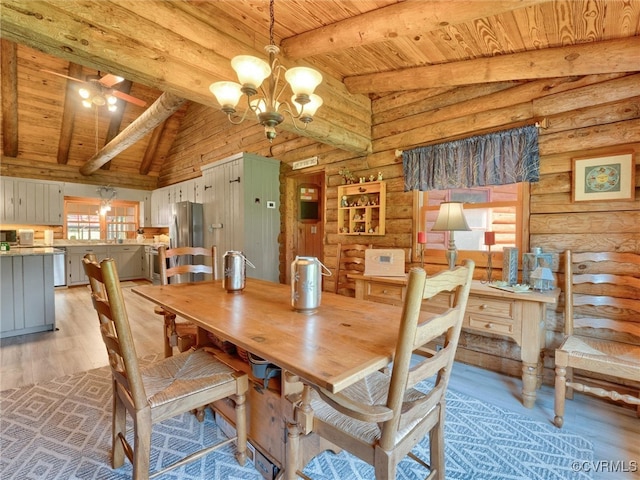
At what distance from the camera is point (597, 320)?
6.86ft


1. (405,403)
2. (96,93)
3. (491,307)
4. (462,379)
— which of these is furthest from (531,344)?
(96,93)

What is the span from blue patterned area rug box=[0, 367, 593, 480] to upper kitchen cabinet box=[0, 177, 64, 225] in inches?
Result: 221

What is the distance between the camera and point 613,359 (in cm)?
176

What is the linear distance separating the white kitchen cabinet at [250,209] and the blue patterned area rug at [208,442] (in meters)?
2.59

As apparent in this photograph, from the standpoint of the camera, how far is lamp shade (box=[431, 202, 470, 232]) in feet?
8.43

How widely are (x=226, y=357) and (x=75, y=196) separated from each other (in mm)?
7233

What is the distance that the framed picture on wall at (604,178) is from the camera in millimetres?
2112

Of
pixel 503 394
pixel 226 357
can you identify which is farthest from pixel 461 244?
pixel 226 357

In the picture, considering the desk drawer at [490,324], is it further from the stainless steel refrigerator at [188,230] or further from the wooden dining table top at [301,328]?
the stainless steel refrigerator at [188,230]

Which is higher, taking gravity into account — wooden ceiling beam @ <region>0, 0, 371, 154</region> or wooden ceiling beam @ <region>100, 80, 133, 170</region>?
wooden ceiling beam @ <region>100, 80, 133, 170</region>

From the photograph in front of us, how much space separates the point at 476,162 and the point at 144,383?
2.90m

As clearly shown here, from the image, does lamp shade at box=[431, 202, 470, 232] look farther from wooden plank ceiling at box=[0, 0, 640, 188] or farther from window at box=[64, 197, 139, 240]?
window at box=[64, 197, 139, 240]

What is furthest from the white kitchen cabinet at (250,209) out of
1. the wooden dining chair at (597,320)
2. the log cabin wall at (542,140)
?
the wooden dining chair at (597,320)

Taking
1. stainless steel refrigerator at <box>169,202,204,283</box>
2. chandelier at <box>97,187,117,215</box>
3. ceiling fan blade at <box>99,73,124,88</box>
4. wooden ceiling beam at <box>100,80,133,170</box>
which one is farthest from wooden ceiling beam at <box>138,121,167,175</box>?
ceiling fan blade at <box>99,73,124,88</box>
